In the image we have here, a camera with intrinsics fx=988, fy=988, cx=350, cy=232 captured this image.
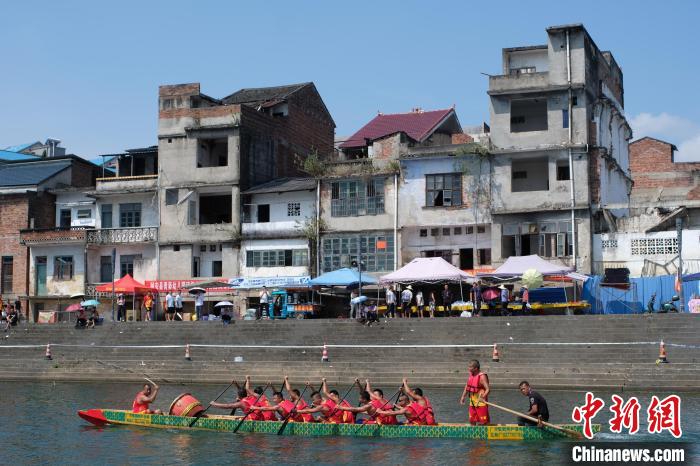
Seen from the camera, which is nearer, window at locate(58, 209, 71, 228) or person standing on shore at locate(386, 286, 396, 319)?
person standing on shore at locate(386, 286, 396, 319)

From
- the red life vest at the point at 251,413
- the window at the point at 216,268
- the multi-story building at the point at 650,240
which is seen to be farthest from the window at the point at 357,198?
the red life vest at the point at 251,413

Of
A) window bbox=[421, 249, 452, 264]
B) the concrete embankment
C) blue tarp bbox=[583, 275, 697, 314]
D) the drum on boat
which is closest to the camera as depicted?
the drum on boat

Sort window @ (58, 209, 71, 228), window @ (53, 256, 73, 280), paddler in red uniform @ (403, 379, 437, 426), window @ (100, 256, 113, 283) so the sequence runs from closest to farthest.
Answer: paddler in red uniform @ (403, 379, 437, 426)
window @ (100, 256, 113, 283)
window @ (53, 256, 73, 280)
window @ (58, 209, 71, 228)

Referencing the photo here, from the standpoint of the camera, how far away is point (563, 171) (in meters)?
49.7

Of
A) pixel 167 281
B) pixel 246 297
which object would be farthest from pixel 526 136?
pixel 167 281

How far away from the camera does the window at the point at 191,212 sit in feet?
184

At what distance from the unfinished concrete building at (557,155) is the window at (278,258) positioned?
10718 mm

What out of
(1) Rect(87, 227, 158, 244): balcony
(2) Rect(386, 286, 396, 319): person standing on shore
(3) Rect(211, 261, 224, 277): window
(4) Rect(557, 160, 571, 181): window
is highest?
(4) Rect(557, 160, 571, 181): window

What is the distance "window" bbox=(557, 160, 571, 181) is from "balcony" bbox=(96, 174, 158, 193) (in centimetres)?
2305

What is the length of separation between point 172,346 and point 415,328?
1095 centimetres

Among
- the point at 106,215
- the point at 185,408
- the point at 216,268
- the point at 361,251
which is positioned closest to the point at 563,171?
the point at 361,251

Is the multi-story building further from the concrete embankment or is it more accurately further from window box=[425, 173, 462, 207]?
the concrete embankment

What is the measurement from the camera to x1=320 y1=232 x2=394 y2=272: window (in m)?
51.8

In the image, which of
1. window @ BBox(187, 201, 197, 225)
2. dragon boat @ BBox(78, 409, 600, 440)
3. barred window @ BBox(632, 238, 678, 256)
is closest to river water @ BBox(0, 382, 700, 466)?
dragon boat @ BBox(78, 409, 600, 440)
